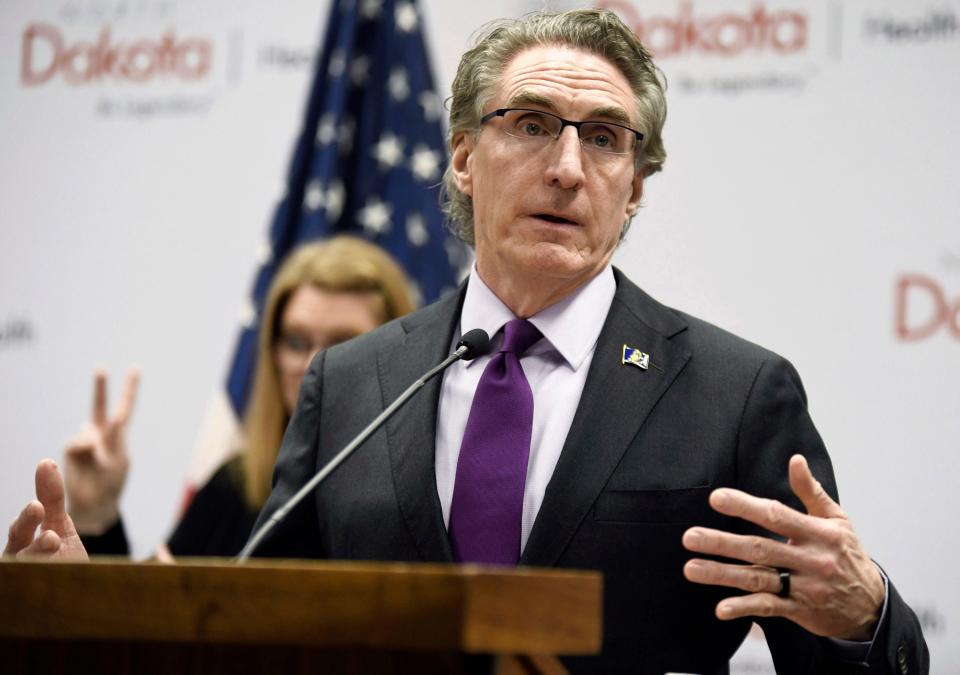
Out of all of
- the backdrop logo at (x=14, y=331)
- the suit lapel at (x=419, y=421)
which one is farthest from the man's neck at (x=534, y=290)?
the backdrop logo at (x=14, y=331)

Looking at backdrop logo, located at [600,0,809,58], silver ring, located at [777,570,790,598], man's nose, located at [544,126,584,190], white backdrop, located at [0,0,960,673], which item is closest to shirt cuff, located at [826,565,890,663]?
silver ring, located at [777,570,790,598]

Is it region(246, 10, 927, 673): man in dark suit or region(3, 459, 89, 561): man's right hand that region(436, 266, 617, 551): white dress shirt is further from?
region(3, 459, 89, 561): man's right hand

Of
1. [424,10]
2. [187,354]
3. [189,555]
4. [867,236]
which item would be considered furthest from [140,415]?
[867,236]

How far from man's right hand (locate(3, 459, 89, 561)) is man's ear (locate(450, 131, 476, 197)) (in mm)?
945

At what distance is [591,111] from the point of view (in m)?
2.08

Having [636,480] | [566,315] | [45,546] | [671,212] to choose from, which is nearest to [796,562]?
[636,480]

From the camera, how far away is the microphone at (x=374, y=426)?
60.1 inches

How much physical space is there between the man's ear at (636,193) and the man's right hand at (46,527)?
1127 millimetres

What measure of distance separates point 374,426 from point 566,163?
1.99 feet

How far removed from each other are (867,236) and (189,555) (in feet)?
7.18

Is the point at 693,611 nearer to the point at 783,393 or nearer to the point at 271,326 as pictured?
the point at 783,393

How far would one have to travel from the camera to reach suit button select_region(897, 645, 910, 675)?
5.55ft

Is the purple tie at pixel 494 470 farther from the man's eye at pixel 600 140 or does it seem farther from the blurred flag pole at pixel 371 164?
the blurred flag pole at pixel 371 164

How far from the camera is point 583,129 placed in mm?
2107
